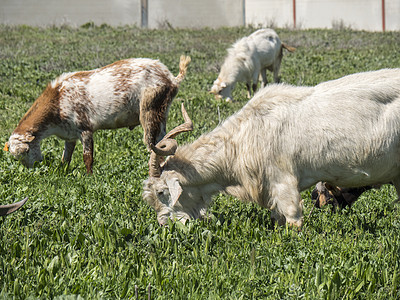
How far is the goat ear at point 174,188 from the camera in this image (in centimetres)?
552

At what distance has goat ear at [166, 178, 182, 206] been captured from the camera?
18.1 ft

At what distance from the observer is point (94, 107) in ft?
27.5

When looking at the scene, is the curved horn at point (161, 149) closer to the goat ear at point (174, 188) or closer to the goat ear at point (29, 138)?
the goat ear at point (174, 188)

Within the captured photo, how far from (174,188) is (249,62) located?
11.0 meters

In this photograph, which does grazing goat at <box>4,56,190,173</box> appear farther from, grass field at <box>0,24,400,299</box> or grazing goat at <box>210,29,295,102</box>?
grazing goat at <box>210,29,295,102</box>

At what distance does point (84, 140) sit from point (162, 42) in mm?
15086

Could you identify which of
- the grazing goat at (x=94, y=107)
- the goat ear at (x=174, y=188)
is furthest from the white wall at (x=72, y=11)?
the goat ear at (x=174, y=188)

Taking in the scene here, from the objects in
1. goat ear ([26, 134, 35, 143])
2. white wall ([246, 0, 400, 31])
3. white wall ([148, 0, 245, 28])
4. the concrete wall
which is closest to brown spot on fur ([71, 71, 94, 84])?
goat ear ([26, 134, 35, 143])

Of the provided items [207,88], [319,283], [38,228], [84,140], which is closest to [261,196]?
[319,283]

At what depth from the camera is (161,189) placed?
5.64 m

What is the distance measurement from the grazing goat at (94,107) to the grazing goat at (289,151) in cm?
245

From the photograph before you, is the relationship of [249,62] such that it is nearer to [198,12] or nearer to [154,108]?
[154,108]

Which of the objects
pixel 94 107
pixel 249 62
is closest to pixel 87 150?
pixel 94 107

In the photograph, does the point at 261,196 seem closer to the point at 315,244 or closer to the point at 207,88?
the point at 315,244
